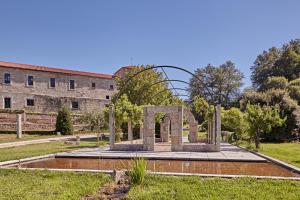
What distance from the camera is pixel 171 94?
104 ft

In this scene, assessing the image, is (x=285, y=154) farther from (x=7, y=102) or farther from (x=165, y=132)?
(x=7, y=102)

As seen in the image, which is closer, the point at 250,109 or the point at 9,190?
the point at 9,190

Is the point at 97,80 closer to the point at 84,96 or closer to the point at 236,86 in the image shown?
the point at 84,96

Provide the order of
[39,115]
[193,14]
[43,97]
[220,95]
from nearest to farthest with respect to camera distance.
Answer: [193,14], [39,115], [43,97], [220,95]

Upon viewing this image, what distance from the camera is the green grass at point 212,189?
5.79 meters

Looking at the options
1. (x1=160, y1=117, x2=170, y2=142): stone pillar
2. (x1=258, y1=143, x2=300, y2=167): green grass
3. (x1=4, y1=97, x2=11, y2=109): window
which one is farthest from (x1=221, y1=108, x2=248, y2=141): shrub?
(x1=4, y1=97, x2=11, y2=109): window

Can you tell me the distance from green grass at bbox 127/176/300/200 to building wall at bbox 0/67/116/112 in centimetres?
3568

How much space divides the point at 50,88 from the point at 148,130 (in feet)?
96.7

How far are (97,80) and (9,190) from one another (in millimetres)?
40208

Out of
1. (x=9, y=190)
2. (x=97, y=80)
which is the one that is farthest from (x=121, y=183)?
(x=97, y=80)

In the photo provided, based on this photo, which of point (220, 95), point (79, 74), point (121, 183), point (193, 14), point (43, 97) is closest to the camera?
point (121, 183)

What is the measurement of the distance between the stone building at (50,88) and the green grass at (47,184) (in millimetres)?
32465

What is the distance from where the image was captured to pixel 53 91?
136ft

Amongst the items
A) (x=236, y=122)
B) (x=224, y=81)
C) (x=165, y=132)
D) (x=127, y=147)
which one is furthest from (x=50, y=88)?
(x=224, y=81)
